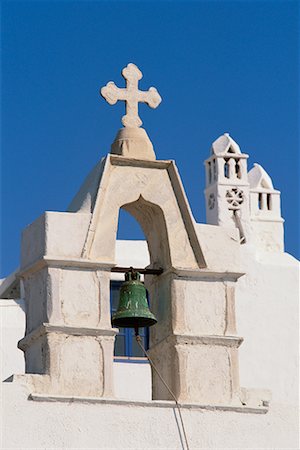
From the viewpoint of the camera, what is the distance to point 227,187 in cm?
2477

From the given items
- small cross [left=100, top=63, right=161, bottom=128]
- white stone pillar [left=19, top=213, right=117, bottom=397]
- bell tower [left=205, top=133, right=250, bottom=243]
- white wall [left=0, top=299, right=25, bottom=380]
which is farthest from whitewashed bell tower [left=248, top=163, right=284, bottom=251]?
white stone pillar [left=19, top=213, right=117, bottom=397]

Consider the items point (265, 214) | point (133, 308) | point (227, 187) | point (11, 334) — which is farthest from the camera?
point (265, 214)

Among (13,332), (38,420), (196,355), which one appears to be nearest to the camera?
(38,420)

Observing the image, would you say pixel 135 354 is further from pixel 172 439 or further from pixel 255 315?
pixel 172 439

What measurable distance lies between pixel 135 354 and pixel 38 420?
28.8 feet

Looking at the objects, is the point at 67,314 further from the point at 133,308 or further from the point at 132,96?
the point at 132,96

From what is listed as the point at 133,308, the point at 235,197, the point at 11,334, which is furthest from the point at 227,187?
the point at 133,308

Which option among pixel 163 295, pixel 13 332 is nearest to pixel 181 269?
pixel 163 295

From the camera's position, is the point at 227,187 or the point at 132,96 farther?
the point at 227,187

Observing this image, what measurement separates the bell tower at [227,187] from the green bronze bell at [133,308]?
988cm

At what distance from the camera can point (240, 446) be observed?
46.4 feet

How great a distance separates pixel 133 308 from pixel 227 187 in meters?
10.6

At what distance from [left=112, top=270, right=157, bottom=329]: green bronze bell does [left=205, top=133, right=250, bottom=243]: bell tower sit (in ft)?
32.4

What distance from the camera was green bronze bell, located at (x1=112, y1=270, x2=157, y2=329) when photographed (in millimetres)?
14305
